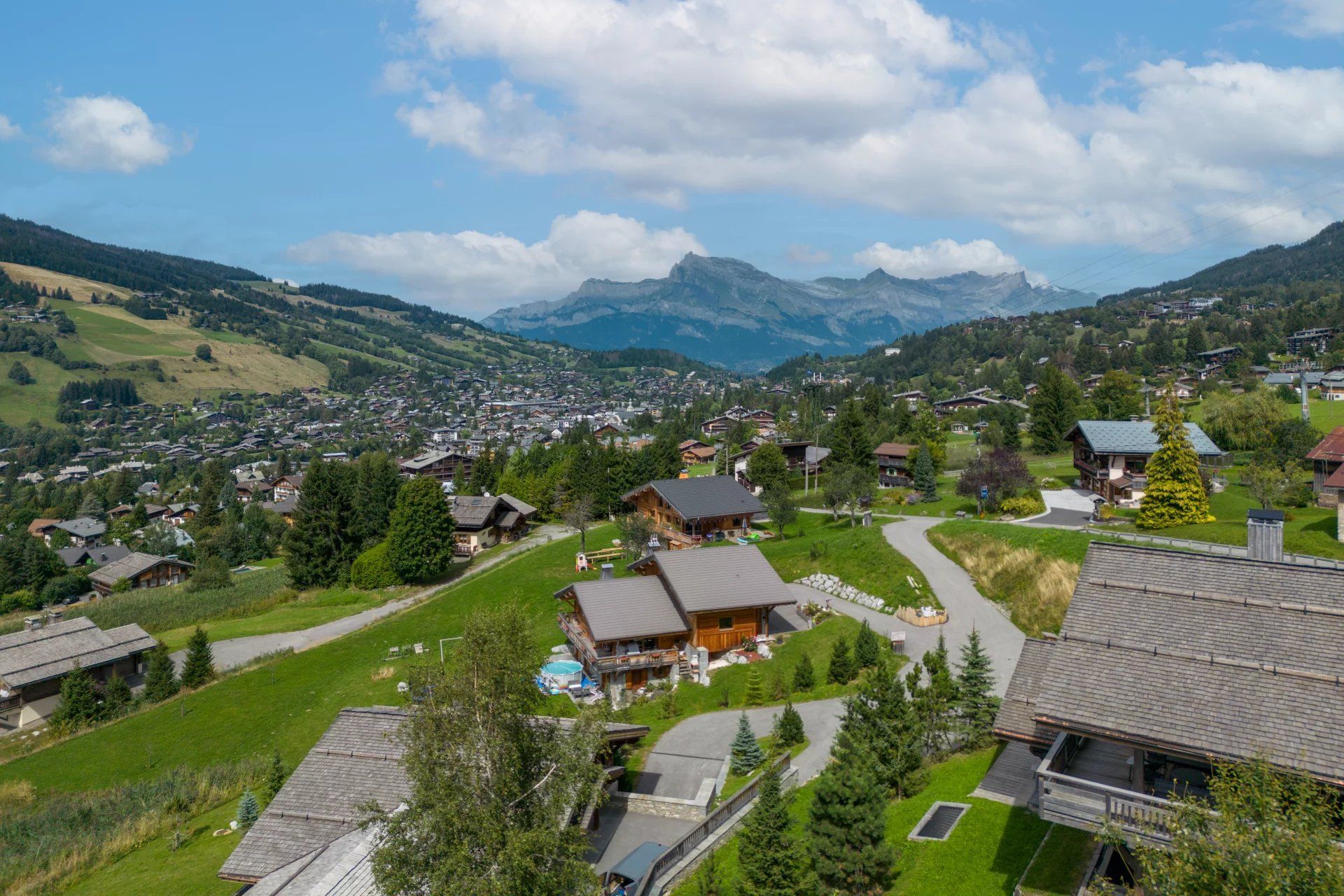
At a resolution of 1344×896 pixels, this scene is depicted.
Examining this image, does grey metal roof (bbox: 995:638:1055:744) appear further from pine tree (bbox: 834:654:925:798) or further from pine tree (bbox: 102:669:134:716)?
pine tree (bbox: 102:669:134:716)

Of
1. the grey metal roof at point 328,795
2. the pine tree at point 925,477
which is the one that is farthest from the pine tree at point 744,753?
the pine tree at point 925,477

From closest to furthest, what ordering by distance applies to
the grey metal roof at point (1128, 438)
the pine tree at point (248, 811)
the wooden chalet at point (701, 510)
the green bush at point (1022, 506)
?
the pine tree at point (248, 811)
the green bush at point (1022, 506)
the grey metal roof at point (1128, 438)
the wooden chalet at point (701, 510)

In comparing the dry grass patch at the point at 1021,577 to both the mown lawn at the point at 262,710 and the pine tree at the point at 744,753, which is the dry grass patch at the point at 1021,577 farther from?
the mown lawn at the point at 262,710

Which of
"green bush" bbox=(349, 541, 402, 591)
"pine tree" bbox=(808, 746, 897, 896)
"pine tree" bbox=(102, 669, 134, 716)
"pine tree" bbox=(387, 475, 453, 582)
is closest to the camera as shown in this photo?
"pine tree" bbox=(808, 746, 897, 896)

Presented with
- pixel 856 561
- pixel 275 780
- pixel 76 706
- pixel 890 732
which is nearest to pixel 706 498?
pixel 856 561

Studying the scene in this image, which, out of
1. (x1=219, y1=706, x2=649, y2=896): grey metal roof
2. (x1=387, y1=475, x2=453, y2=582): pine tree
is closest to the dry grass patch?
(x1=219, y1=706, x2=649, y2=896): grey metal roof

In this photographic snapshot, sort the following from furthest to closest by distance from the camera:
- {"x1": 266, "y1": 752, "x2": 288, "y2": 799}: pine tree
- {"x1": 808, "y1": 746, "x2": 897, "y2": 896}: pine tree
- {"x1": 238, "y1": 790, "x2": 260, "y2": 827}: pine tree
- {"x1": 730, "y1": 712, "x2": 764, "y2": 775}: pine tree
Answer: {"x1": 730, "y1": 712, "x2": 764, "y2": 775}: pine tree
{"x1": 238, "y1": 790, "x2": 260, "y2": 827}: pine tree
{"x1": 266, "y1": 752, "x2": 288, "y2": 799}: pine tree
{"x1": 808, "y1": 746, "x2": 897, "y2": 896}: pine tree
